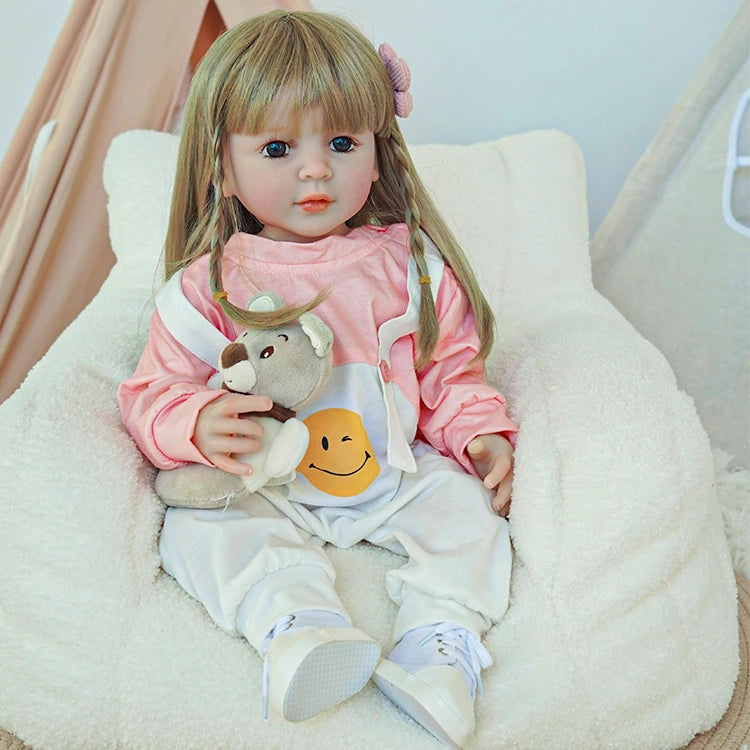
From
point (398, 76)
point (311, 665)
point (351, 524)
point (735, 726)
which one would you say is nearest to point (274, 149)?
point (398, 76)

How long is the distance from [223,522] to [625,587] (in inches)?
16.7

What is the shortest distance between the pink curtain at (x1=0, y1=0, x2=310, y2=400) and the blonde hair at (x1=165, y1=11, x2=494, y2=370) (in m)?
0.44

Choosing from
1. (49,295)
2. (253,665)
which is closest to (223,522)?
(253,665)

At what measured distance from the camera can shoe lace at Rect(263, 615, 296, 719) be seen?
2.75ft

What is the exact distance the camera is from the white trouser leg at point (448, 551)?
93 centimetres

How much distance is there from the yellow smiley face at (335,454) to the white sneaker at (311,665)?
229mm

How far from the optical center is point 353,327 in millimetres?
1087

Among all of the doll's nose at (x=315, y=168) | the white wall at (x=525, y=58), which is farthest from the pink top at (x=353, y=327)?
the white wall at (x=525, y=58)

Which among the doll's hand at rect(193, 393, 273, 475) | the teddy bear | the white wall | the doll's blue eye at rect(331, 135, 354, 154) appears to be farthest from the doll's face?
the white wall

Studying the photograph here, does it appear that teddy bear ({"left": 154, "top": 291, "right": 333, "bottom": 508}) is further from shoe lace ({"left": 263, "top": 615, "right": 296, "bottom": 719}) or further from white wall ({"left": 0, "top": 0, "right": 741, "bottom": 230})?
white wall ({"left": 0, "top": 0, "right": 741, "bottom": 230})

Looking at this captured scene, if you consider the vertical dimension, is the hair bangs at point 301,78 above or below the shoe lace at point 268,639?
above

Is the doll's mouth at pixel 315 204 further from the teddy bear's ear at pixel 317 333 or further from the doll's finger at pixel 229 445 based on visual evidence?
the doll's finger at pixel 229 445

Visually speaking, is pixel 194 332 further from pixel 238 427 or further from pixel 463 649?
pixel 463 649

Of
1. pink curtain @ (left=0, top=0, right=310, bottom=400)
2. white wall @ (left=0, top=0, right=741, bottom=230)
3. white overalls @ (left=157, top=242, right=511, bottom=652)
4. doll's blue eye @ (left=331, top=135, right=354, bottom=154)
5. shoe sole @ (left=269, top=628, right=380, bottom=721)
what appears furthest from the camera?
white wall @ (left=0, top=0, right=741, bottom=230)
